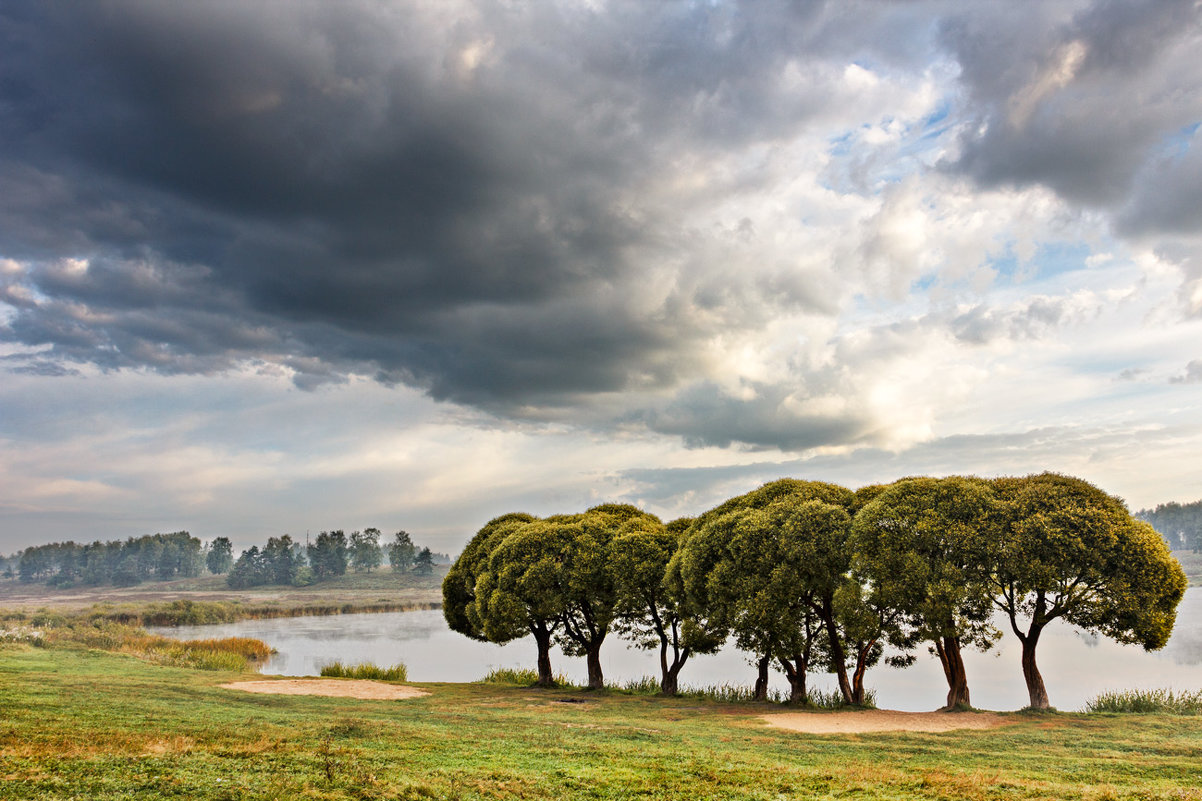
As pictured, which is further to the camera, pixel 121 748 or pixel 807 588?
pixel 807 588

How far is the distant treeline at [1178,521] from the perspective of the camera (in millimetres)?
171212

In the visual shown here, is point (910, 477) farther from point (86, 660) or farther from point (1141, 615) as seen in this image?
point (86, 660)

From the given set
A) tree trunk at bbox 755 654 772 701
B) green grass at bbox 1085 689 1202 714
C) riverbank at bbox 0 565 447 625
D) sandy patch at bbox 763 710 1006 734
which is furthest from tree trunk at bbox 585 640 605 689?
riverbank at bbox 0 565 447 625

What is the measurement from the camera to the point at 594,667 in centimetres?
3072

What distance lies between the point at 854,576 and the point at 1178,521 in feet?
697

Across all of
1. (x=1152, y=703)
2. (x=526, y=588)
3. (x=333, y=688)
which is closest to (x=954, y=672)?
(x=1152, y=703)

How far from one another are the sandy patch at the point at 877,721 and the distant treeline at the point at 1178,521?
194 metres

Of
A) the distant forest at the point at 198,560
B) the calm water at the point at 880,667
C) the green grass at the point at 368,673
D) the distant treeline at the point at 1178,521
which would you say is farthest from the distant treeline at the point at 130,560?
the distant treeline at the point at 1178,521

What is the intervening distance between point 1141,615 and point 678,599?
50.8 ft

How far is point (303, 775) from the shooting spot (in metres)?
10.4

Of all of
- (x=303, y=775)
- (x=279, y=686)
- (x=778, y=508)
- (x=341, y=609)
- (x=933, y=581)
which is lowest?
(x=341, y=609)

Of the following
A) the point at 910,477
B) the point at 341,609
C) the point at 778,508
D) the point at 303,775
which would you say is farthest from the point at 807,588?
the point at 341,609

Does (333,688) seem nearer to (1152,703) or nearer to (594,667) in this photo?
(594,667)

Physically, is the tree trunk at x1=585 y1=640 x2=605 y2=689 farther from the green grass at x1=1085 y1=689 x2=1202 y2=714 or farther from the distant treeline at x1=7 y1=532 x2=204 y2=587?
the distant treeline at x1=7 y1=532 x2=204 y2=587
